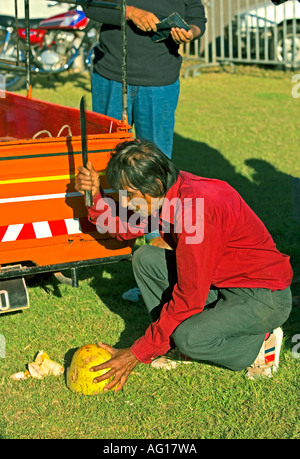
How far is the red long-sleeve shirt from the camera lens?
291 centimetres

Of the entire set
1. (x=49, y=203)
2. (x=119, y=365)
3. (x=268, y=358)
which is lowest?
(x=268, y=358)

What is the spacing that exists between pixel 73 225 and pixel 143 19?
162 cm

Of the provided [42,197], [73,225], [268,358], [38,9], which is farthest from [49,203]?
[38,9]

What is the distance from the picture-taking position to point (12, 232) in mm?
3465

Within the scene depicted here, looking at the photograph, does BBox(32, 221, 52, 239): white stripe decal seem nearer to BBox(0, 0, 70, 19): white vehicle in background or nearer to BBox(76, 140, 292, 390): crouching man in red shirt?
BBox(76, 140, 292, 390): crouching man in red shirt

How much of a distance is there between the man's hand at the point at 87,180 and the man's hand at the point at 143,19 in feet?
4.72

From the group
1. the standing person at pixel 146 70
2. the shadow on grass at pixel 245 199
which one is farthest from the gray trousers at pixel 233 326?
the standing person at pixel 146 70

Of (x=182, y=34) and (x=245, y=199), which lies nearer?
(x=182, y=34)

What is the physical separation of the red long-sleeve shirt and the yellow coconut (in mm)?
261

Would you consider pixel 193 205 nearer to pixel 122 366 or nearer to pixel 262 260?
pixel 262 260

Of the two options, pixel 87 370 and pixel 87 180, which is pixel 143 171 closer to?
pixel 87 180

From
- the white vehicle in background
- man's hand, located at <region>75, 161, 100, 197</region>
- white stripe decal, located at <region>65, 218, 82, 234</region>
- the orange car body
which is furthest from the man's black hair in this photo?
the white vehicle in background

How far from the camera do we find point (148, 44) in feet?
15.2

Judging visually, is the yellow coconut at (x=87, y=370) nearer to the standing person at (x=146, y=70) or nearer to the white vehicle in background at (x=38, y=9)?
the standing person at (x=146, y=70)
